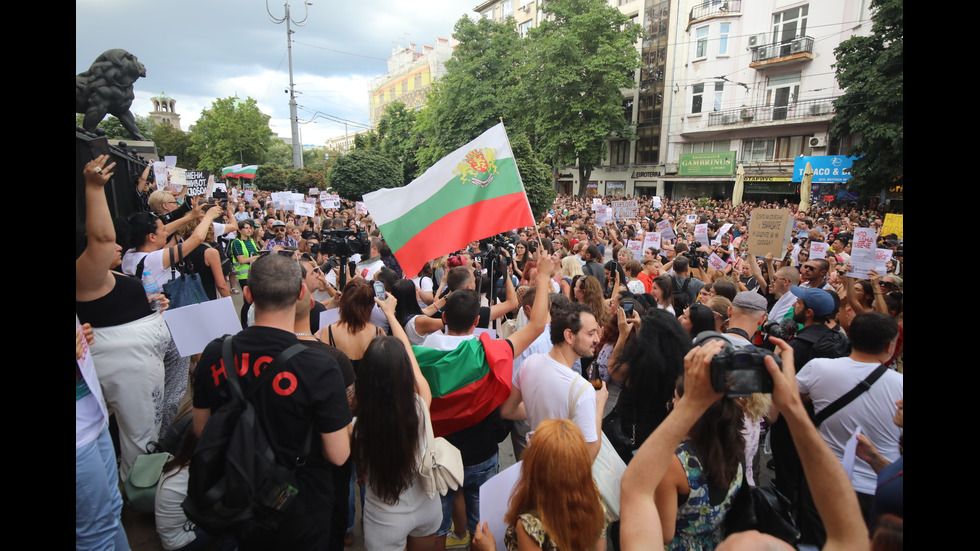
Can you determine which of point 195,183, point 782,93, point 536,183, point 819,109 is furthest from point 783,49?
point 195,183

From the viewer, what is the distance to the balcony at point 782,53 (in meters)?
27.8

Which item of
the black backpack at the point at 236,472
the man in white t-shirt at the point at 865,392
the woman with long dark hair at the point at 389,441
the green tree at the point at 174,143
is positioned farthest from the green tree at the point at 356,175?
the green tree at the point at 174,143

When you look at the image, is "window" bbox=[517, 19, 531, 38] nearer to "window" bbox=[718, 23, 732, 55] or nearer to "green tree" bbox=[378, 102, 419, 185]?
"green tree" bbox=[378, 102, 419, 185]

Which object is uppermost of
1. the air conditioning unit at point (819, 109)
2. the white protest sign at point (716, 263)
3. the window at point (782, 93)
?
the window at point (782, 93)

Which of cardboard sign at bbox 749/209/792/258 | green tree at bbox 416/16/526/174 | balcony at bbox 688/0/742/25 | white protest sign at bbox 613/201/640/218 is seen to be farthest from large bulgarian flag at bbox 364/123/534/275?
balcony at bbox 688/0/742/25

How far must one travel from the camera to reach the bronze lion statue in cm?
991

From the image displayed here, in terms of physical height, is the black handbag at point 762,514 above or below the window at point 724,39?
below

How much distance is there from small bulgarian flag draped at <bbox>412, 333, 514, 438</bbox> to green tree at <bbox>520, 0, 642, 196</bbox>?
31851 mm

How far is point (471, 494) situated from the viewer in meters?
3.01

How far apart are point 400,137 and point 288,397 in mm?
43574

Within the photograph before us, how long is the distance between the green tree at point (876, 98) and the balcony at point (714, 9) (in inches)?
400

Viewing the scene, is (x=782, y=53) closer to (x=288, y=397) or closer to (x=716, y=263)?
(x=716, y=263)

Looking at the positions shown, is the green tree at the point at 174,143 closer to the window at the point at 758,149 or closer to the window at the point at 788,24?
the window at the point at 758,149
